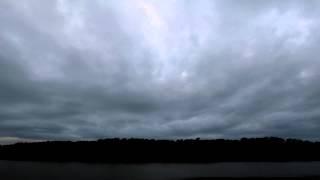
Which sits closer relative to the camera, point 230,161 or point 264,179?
point 264,179

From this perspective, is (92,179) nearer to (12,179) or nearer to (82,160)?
(12,179)

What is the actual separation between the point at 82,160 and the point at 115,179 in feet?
371

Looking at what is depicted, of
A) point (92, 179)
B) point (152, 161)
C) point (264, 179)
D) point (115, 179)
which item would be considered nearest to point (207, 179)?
point (264, 179)

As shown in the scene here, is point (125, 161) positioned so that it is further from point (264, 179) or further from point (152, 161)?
point (264, 179)

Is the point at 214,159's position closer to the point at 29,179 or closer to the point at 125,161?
the point at 125,161

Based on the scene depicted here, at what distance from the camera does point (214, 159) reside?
19488 cm

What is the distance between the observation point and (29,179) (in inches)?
3231

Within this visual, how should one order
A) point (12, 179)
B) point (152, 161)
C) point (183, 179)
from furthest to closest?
point (152, 161)
point (183, 179)
point (12, 179)

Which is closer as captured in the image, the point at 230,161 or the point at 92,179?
the point at 92,179

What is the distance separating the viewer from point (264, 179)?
84062 millimetres

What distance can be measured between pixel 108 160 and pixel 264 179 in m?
119

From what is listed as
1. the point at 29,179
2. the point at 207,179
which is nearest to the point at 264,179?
the point at 207,179

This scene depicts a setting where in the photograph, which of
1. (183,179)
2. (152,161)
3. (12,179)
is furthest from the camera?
(152,161)

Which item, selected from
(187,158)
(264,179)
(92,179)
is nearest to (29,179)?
(92,179)
